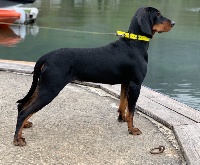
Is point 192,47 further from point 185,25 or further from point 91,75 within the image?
point 91,75

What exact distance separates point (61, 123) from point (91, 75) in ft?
2.65

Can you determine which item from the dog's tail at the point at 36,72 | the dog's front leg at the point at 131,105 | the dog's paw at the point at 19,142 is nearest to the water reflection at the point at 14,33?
the dog's tail at the point at 36,72

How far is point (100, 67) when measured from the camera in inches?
169

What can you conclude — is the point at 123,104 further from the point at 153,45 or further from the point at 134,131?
the point at 153,45

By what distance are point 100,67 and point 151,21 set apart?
75cm

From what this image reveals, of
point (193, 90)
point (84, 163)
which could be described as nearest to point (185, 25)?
point (193, 90)

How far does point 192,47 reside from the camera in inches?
469

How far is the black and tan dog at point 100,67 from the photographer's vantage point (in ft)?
13.4

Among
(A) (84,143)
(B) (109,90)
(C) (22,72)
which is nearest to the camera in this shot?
(A) (84,143)

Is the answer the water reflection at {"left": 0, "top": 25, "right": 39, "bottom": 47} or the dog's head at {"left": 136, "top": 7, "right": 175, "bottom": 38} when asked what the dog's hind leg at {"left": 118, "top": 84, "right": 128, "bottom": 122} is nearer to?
the dog's head at {"left": 136, "top": 7, "right": 175, "bottom": 38}

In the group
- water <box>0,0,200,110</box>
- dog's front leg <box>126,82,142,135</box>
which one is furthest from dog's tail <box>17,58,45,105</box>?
water <box>0,0,200,110</box>

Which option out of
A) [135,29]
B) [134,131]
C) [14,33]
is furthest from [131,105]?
[14,33]

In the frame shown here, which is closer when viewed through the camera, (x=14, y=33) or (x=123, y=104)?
(x=123, y=104)

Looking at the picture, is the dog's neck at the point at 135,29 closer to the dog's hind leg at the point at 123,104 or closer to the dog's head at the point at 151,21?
the dog's head at the point at 151,21
